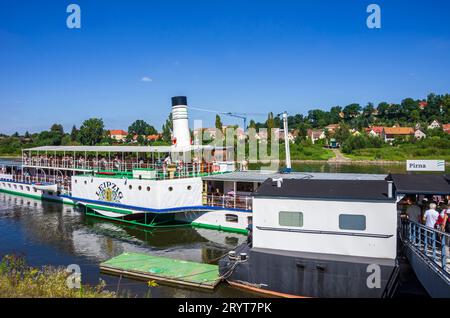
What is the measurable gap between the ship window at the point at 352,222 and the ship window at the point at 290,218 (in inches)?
56.0

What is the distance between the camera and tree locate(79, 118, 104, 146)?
9762 cm

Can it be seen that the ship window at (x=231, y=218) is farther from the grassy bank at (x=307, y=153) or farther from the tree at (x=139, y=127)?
the tree at (x=139, y=127)

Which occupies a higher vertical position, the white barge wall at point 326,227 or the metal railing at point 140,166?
the metal railing at point 140,166

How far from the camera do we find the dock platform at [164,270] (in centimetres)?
1491

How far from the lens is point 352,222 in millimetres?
13352

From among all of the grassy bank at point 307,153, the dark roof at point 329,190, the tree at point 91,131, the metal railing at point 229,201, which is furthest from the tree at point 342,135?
the dark roof at point 329,190

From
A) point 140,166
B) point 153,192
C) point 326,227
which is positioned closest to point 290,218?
point 326,227

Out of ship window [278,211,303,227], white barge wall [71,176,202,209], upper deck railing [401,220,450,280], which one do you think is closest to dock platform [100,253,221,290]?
ship window [278,211,303,227]

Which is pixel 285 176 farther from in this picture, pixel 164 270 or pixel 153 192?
pixel 164 270

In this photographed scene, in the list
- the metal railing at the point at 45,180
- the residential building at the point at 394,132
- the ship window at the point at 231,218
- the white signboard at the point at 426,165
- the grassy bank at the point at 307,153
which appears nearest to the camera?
the white signboard at the point at 426,165

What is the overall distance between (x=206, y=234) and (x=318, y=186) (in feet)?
32.2

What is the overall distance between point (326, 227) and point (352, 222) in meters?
0.91

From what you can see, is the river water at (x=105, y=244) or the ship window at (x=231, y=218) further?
the ship window at (x=231, y=218)

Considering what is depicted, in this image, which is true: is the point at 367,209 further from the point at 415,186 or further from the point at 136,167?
the point at 136,167
